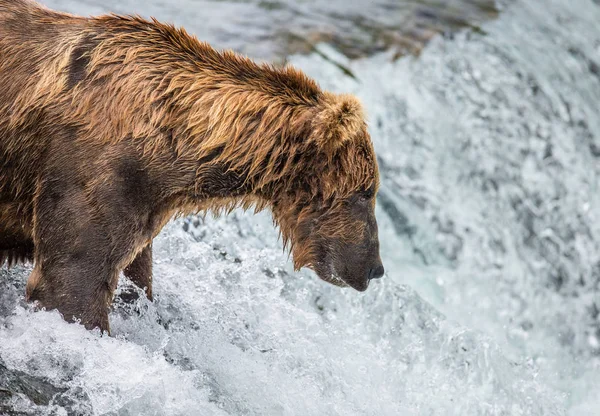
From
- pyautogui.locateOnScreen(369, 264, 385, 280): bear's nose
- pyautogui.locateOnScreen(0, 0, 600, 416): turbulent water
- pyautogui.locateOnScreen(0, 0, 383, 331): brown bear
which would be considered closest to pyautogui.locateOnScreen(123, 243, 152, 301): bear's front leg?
pyautogui.locateOnScreen(0, 0, 600, 416): turbulent water

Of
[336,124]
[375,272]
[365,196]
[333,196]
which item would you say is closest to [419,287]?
[375,272]

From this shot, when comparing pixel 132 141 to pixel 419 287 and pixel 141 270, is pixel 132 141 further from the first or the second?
pixel 419 287

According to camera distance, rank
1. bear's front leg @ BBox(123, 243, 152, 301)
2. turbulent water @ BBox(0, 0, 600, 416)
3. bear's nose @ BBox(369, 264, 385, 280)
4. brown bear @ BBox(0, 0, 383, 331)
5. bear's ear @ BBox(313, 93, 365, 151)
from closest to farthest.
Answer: brown bear @ BBox(0, 0, 383, 331) → bear's ear @ BBox(313, 93, 365, 151) → turbulent water @ BBox(0, 0, 600, 416) → bear's nose @ BBox(369, 264, 385, 280) → bear's front leg @ BBox(123, 243, 152, 301)

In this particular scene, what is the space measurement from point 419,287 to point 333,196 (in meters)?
3.46

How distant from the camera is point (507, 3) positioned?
1084 cm

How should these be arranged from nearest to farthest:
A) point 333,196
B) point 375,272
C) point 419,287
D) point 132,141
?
point 132,141 → point 333,196 → point 375,272 → point 419,287

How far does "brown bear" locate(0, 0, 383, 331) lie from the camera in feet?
14.4

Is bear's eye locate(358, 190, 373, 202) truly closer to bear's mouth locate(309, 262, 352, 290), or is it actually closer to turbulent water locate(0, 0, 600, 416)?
bear's mouth locate(309, 262, 352, 290)

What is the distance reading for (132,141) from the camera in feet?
14.4

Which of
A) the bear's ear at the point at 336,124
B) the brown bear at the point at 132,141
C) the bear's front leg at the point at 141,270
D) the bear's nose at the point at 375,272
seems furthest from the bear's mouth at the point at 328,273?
the bear's front leg at the point at 141,270

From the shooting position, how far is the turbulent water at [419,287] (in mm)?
4754

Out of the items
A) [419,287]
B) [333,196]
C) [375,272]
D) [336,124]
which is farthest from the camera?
[419,287]

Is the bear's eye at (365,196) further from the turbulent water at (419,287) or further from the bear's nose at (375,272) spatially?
the turbulent water at (419,287)

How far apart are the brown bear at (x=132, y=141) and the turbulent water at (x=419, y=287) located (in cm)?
43
